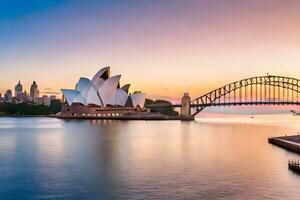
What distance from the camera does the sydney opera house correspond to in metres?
145

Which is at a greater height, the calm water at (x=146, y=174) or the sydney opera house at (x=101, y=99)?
the sydney opera house at (x=101, y=99)

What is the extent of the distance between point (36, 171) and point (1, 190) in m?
6.64

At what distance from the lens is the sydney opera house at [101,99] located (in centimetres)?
14512

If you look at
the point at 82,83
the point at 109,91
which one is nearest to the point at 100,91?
the point at 109,91

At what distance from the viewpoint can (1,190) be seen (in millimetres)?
24172

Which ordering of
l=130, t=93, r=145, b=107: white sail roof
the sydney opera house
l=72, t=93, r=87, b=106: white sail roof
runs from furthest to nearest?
1. l=130, t=93, r=145, b=107: white sail roof
2. l=72, t=93, r=87, b=106: white sail roof
3. the sydney opera house

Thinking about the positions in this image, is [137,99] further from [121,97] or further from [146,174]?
[146,174]

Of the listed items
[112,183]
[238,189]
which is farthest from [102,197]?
[238,189]

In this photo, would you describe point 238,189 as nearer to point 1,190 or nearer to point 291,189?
point 291,189

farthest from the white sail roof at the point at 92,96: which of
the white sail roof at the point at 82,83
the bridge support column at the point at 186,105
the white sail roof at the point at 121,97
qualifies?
the bridge support column at the point at 186,105

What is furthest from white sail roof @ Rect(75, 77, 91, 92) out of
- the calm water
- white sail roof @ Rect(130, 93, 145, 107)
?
the calm water

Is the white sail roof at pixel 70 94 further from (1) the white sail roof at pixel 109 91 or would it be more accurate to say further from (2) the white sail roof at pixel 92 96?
(1) the white sail roof at pixel 109 91

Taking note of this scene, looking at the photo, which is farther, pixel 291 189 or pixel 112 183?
pixel 112 183

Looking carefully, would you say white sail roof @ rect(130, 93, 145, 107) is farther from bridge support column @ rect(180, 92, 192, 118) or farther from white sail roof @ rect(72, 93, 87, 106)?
white sail roof @ rect(72, 93, 87, 106)
